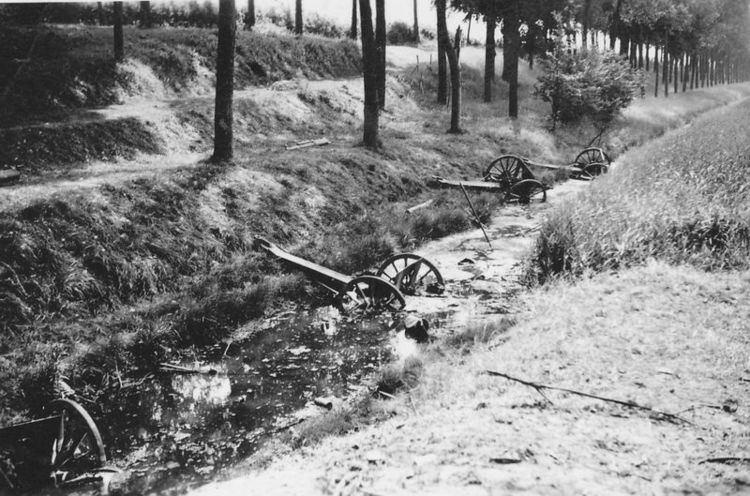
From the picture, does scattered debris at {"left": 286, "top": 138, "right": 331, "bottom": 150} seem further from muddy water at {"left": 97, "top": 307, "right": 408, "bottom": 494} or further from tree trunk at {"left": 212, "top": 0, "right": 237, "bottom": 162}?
muddy water at {"left": 97, "top": 307, "right": 408, "bottom": 494}

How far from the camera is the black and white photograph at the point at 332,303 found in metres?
4.77

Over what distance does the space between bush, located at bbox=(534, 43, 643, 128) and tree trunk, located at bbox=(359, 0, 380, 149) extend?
13.7m

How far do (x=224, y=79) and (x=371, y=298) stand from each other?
7.02 metres

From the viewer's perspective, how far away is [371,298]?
9.68 meters

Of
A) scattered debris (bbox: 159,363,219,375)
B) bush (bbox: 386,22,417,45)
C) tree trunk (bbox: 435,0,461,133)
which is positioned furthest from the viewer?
bush (bbox: 386,22,417,45)

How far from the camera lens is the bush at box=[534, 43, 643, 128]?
28703 millimetres

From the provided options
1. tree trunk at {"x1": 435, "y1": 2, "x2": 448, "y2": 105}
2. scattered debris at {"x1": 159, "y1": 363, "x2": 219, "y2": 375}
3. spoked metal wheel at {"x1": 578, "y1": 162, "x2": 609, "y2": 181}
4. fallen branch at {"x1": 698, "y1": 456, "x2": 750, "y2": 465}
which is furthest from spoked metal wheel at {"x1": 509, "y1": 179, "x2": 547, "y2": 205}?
fallen branch at {"x1": 698, "y1": 456, "x2": 750, "y2": 465}

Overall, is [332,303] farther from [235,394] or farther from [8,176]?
[8,176]

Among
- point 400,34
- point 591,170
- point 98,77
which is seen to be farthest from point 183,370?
point 400,34

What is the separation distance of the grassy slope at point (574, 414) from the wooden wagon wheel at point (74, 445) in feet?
4.50

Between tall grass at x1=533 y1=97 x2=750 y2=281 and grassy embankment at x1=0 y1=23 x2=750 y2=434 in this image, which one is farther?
tall grass at x1=533 y1=97 x2=750 y2=281

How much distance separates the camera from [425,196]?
16.8m

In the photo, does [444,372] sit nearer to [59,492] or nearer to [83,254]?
[59,492]

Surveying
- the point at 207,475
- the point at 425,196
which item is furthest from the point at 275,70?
the point at 207,475
